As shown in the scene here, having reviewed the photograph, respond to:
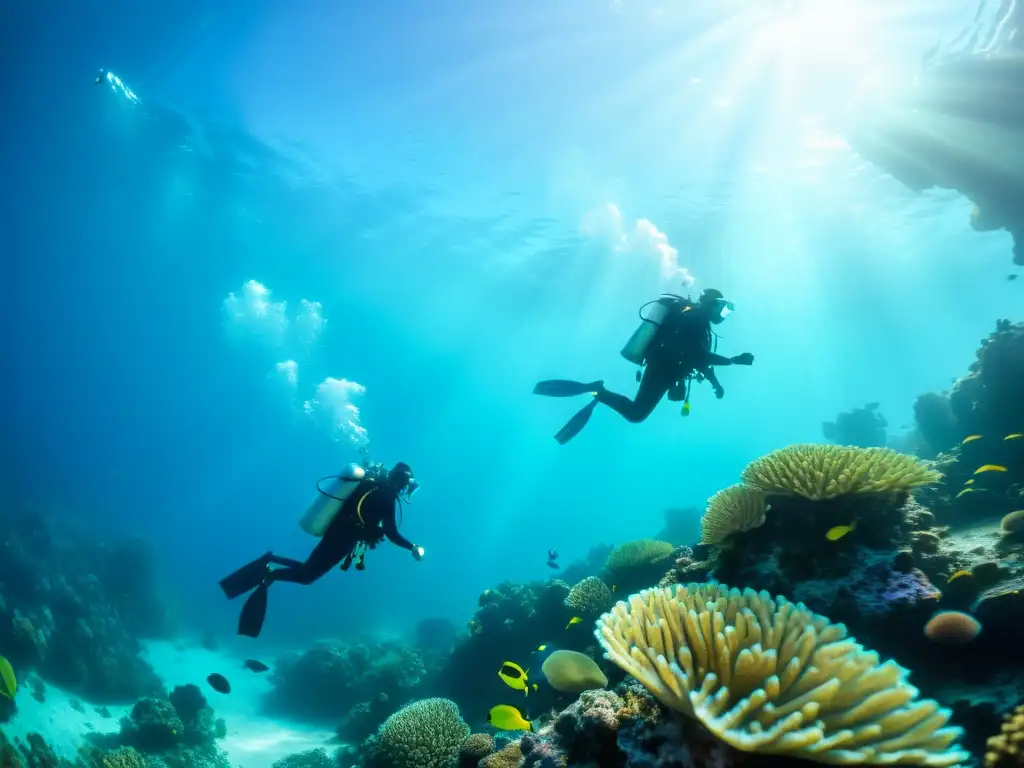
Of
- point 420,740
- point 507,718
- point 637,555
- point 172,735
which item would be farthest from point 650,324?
point 172,735

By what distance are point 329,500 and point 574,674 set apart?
13.1ft

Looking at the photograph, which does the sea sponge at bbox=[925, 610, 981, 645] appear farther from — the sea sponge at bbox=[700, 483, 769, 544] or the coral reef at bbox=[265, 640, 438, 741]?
the coral reef at bbox=[265, 640, 438, 741]

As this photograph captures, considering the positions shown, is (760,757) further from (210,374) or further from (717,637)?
(210,374)

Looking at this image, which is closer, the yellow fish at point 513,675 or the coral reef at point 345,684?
the yellow fish at point 513,675

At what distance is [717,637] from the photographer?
8.88ft

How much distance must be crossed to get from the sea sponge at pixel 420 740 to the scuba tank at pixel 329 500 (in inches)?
120

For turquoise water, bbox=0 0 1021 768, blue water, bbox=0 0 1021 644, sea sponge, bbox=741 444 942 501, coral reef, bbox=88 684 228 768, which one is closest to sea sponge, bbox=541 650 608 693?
sea sponge, bbox=741 444 942 501

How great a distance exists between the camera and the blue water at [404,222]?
72.8ft

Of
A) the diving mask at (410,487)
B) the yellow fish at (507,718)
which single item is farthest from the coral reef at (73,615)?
the yellow fish at (507,718)

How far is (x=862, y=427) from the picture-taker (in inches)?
1033

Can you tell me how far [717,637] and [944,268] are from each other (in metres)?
56.7

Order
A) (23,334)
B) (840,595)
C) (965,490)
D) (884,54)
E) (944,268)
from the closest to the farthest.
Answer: (840,595) → (965,490) → (884,54) → (944,268) → (23,334)

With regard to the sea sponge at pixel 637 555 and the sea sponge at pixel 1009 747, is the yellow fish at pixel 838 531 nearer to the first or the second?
the sea sponge at pixel 1009 747

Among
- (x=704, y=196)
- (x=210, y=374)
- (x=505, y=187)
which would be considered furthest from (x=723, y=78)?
(x=210, y=374)
